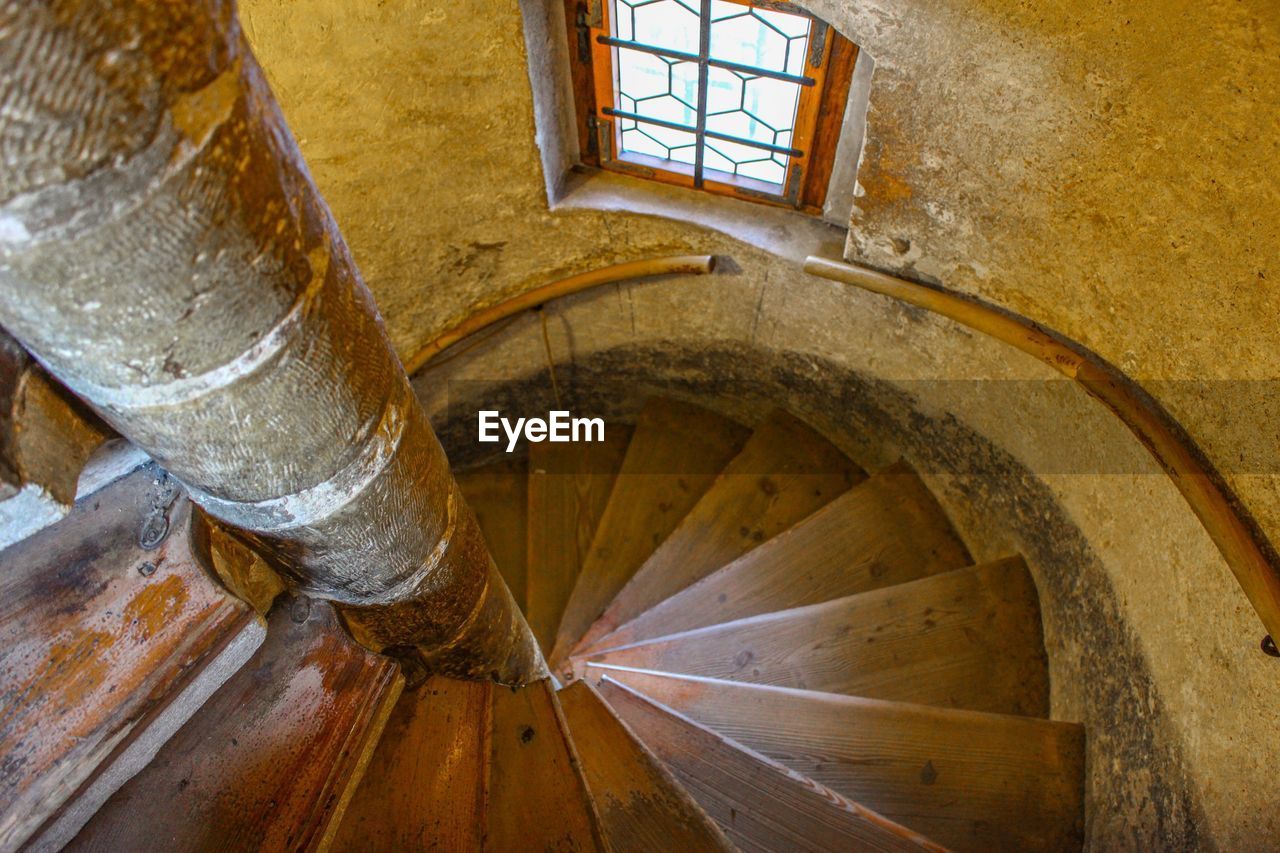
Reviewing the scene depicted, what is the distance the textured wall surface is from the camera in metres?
2.10

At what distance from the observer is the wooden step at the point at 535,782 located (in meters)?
2.19

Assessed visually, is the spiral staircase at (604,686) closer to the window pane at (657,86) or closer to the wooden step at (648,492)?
the wooden step at (648,492)

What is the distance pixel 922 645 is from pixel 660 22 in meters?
2.58

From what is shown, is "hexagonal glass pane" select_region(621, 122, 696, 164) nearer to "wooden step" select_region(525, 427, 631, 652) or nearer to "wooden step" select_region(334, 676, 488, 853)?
"wooden step" select_region(525, 427, 631, 652)

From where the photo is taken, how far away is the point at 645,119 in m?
3.38

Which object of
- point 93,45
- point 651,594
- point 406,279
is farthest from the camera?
point 651,594

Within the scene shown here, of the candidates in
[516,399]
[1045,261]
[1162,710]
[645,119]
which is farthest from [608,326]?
[1162,710]

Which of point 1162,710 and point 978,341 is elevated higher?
point 978,341

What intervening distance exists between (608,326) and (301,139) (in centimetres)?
167

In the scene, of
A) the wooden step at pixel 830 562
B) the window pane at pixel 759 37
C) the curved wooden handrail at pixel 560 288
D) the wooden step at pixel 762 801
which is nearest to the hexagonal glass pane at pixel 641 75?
the window pane at pixel 759 37

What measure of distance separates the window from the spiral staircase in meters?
1.44

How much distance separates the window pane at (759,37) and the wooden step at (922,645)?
2.09m

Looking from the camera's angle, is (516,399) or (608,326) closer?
(608,326)

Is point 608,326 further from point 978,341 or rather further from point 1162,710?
point 1162,710
